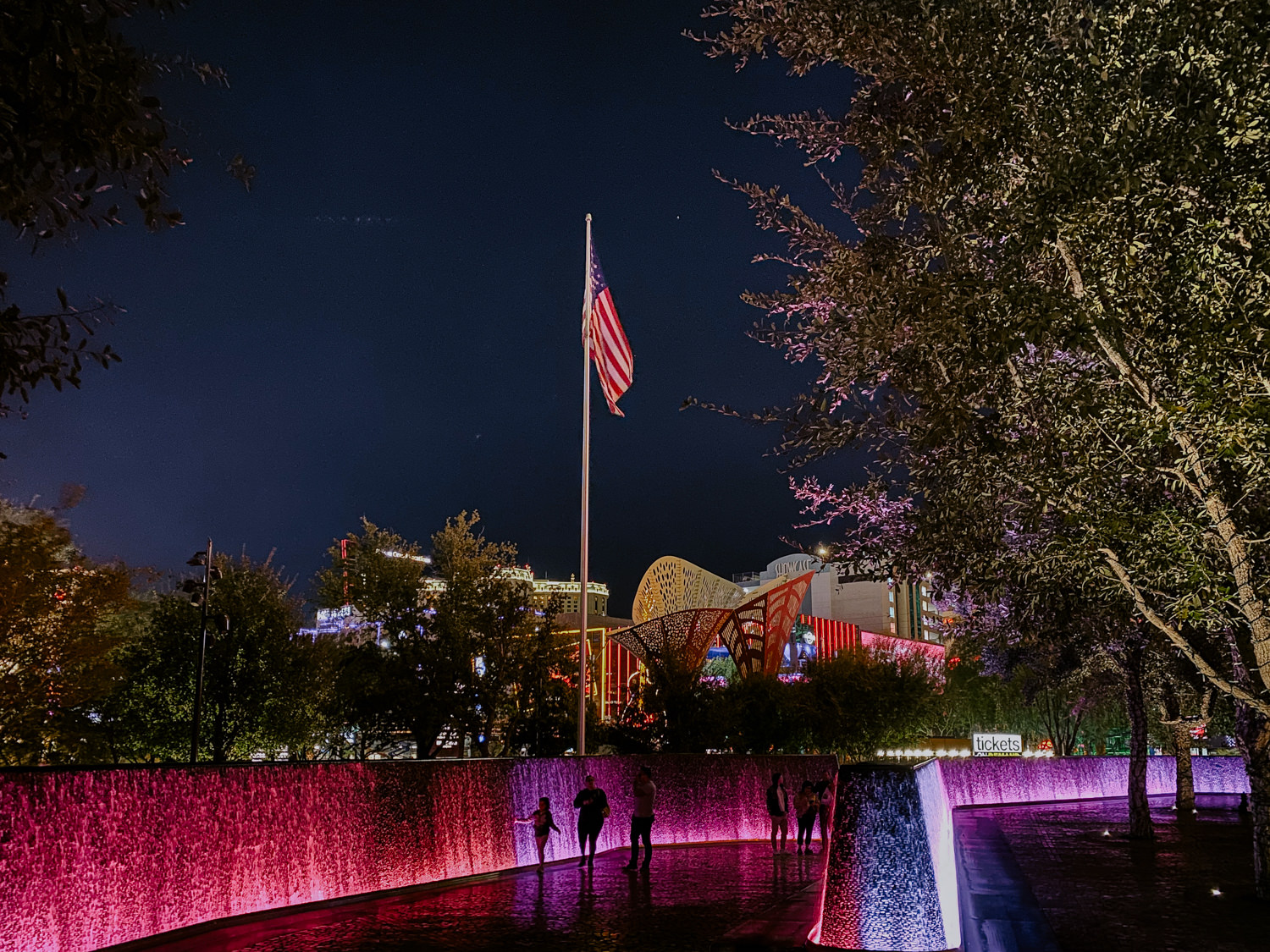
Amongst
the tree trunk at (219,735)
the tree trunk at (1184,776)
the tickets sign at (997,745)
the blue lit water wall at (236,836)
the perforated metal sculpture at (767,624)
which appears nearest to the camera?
the blue lit water wall at (236,836)

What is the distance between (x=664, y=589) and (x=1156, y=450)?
183 ft

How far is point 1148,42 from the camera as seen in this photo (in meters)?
9.88

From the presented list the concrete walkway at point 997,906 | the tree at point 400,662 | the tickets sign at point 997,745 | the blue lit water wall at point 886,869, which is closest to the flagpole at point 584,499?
the concrete walkway at point 997,906

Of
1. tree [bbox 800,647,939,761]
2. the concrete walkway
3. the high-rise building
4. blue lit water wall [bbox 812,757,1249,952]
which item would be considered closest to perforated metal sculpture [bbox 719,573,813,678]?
tree [bbox 800,647,939,761]

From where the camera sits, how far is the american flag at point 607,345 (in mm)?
24391

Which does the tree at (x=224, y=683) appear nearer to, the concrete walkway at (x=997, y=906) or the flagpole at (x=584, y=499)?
the flagpole at (x=584, y=499)

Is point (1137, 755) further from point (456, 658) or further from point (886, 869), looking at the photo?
point (456, 658)

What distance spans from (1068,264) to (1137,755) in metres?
19.7

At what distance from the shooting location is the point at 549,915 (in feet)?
46.7

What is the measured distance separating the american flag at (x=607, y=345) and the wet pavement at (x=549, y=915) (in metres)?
10.2

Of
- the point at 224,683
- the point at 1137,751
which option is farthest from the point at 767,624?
the point at 1137,751

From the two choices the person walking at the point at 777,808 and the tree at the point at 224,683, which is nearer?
the person walking at the point at 777,808

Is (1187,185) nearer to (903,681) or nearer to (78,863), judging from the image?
(78,863)

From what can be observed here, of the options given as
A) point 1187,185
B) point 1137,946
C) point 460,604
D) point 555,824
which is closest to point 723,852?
point 555,824
